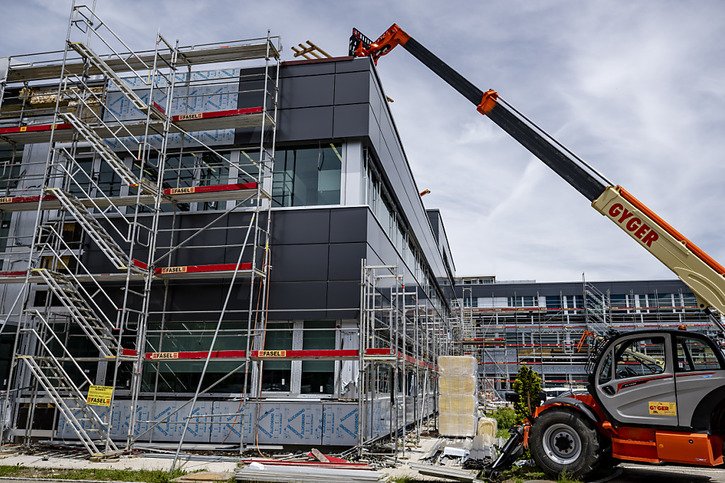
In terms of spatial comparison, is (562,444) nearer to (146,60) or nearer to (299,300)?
(299,300)

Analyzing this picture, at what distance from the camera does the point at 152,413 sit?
48.1 ft

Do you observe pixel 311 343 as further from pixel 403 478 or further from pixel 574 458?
pixel 574 458

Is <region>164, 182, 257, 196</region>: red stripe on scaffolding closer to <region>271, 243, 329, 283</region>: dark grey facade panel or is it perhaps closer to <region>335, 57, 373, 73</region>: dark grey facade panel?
<region>271, 243, 329, 283</region>: dark grey facade panel

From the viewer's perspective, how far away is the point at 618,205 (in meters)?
12.2

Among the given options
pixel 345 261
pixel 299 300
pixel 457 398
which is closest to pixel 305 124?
pixel 345 261

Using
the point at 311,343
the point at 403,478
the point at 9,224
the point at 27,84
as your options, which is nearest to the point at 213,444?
the point at 311,343

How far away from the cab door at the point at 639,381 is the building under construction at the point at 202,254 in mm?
4517

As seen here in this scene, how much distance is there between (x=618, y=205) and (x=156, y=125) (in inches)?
478

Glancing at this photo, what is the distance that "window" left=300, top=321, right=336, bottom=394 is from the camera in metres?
14.7

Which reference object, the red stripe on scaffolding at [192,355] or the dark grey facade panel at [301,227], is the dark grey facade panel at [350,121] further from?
the red stripe on scaffolding at [192,355]

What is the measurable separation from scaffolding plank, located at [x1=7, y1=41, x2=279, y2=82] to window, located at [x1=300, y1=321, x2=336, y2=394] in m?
7.74

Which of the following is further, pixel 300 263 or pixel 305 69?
pixel 305 69

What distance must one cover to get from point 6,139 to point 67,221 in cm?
311

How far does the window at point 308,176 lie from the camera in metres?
15.9
